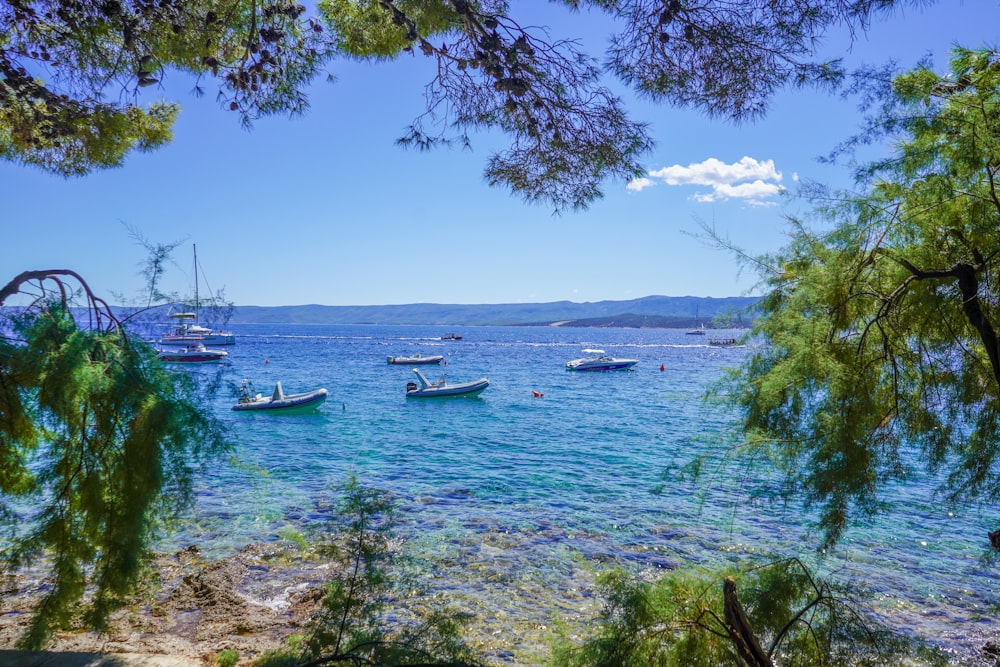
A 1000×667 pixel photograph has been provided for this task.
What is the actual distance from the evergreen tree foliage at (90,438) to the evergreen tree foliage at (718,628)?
2449mm

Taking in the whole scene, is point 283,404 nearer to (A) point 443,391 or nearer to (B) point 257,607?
(A) point 443,391

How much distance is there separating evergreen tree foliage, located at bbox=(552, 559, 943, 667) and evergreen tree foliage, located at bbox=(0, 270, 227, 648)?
2449 millimetres

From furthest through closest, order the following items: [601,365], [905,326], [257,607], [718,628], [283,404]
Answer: [601,365] < [283,404] < [257,607] < [905,326] < [718,628]

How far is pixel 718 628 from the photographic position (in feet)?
10.3

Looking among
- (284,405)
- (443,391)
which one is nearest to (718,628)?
(284,405)

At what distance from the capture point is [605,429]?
60.5 ft

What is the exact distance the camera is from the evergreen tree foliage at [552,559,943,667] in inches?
122

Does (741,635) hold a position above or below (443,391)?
above

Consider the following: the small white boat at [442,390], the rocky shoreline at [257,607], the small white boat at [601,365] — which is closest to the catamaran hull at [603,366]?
the small white boat at [601,365]

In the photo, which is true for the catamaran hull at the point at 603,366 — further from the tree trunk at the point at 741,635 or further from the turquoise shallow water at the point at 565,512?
the tree trunk at the point at 741,635

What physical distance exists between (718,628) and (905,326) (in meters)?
2.19

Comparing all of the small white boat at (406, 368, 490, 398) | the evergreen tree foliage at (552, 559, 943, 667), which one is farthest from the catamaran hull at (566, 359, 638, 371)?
the evergreen tree foliage at (552, 559, 943, 667)

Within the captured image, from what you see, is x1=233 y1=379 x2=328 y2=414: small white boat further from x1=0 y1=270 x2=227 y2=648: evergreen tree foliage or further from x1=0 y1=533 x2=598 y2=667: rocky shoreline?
x1=0 y1=270 x2=227 y2=648: evergreen tree foliage

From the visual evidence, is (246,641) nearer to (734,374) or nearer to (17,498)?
(17,498)
